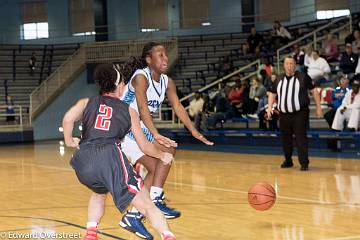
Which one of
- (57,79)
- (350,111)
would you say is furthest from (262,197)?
(57,79)

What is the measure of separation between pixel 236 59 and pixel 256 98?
6.83 meters

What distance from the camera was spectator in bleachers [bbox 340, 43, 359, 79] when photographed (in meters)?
17.7

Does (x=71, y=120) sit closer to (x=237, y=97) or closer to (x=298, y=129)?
(x=298, y=129)

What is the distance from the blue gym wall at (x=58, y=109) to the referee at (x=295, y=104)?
59.7 ft

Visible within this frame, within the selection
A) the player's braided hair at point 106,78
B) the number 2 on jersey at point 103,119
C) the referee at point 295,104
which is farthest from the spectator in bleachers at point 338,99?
the number 2 on jersey at point 103,119

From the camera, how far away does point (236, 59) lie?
26.0m

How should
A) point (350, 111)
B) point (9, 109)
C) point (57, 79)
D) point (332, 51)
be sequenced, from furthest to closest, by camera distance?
1. point (57, 79)
2. point (9, 109)
3. point (332, 51)
4. point (350, 111)

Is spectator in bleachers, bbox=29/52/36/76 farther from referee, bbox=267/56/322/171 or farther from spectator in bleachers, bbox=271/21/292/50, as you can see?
referee, bbox=267/56/322/171

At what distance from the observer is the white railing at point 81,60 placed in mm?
29141

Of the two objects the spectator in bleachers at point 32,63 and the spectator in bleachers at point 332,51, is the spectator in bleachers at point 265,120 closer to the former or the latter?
the spectator in bleachers at point 332,51

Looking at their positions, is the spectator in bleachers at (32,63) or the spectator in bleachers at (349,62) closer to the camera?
the spectator in bleachers at (349,62)

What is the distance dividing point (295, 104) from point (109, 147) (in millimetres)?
7284

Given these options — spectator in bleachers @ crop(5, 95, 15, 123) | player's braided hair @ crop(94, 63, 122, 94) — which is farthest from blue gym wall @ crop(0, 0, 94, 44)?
player's braided hair @ crop(94, 63, 122, 94)

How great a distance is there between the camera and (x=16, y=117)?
29.4 metres
